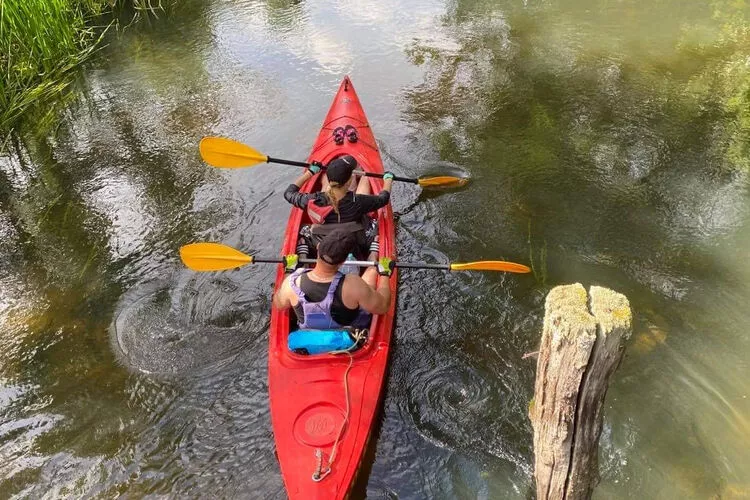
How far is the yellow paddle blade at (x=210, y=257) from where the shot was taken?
4.17 m

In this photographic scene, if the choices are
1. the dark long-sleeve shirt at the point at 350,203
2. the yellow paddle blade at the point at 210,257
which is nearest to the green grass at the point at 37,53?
the yellow paddle blade at the point at 210,257

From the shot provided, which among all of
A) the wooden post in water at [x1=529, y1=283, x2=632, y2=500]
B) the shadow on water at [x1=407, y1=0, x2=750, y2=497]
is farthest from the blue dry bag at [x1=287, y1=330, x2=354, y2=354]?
the wooden post in water at [x1=529, y1=283, x2=632, y2=500]

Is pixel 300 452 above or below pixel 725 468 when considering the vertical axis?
above

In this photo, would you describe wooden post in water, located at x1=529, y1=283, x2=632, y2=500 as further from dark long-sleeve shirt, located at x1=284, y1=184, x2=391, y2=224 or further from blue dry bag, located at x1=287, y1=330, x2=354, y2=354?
dark long-sleeve shirt, located at x1=284, y1=184, x2=391, y2=224

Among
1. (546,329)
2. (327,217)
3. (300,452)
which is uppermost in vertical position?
(546,329)

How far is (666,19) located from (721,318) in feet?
24.4

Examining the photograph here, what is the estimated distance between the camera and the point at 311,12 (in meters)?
10.9

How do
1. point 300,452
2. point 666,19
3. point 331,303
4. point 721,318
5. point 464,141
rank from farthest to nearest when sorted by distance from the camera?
point 666,19 < point 464,141 < point 721,318 < point 331,303 < point 300,452

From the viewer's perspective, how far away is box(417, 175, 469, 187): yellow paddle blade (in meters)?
5.40

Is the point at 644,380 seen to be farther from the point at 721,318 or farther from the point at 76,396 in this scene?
the point at 76,396

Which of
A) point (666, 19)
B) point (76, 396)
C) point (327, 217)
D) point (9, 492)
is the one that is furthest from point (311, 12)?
point (9, 492)

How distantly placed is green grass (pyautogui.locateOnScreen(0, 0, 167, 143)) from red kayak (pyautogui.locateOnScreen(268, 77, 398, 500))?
6094 mm

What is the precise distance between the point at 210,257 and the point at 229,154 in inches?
60.7

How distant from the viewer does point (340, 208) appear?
167 inches
